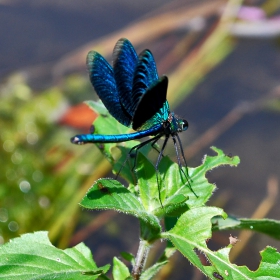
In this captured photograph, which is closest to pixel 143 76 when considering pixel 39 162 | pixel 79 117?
pixel 39 162

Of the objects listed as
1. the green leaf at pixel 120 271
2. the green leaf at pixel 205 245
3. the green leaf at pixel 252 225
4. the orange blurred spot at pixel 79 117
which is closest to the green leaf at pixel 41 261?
the green leaf at pixel 120 271

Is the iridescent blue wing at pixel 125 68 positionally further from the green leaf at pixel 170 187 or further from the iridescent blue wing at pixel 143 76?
the green leaf at pixel 170 187

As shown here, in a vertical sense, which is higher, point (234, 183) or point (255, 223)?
point (255, 223)

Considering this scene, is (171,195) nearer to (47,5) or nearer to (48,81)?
(48,81)

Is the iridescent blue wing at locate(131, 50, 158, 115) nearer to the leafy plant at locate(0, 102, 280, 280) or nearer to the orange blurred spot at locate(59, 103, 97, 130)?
the leafy plant at locate(0, 102, 280, 280)

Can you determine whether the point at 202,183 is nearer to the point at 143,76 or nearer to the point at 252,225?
the point at 252,225

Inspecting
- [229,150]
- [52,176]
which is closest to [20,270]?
[52,176]
